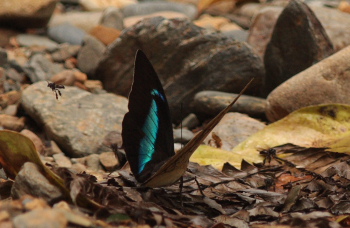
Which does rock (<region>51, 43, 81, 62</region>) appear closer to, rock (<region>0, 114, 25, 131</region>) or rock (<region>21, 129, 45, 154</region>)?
rock (<region>0, 114, 25, 131</region>)

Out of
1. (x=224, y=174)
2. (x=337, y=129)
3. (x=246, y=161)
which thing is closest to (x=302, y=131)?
(x=337, y=129)

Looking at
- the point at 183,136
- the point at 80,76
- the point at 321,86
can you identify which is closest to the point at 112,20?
the point at 80,76

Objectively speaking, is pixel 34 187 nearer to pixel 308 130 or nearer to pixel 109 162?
pixel 109 162

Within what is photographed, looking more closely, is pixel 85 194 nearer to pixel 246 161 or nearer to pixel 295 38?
pixel 246 161

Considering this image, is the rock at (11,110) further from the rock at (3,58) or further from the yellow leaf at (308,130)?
the yellow leaf at (308,130)

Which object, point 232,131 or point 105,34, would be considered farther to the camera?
point 105,34
